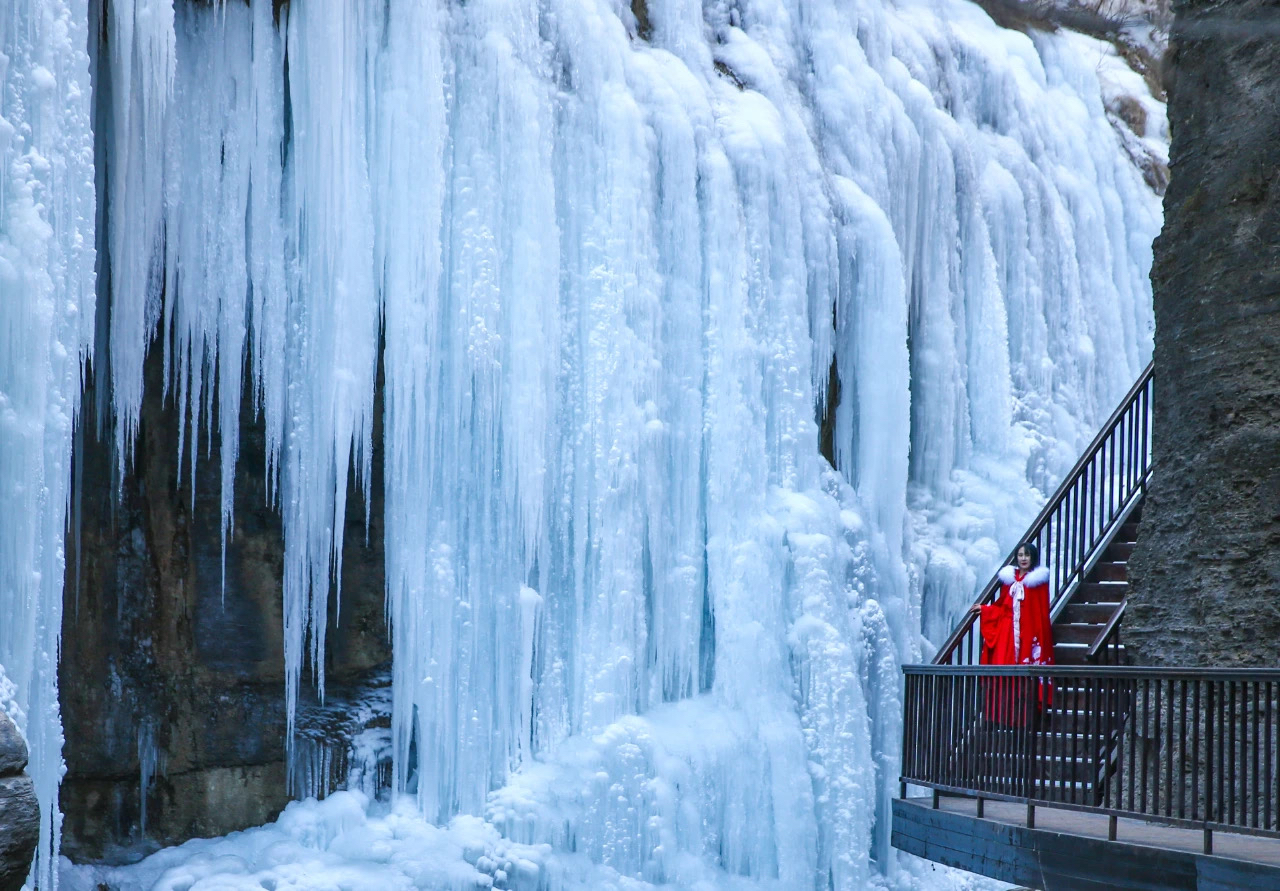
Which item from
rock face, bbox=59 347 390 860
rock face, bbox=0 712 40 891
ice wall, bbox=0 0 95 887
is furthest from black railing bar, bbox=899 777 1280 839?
rock face, bbox=59 347 390 860

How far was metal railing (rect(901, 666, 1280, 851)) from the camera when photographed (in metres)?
5.30

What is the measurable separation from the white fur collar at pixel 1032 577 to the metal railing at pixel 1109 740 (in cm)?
93

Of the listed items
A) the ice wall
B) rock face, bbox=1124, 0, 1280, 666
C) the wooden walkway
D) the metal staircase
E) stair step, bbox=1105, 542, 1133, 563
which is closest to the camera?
the wooden walkway

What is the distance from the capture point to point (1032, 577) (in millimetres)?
8039

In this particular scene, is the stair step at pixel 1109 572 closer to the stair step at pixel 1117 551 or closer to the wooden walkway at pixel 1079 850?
the stair step at pixel 1117 551

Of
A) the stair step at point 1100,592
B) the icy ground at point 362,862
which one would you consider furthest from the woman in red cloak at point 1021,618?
the icy ground at point 362,862

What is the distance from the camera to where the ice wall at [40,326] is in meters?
6.39

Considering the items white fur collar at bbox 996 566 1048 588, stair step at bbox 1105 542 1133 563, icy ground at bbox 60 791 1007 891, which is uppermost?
stair step at bbox 1105 542 1133 563

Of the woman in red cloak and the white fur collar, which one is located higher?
the white fur collar

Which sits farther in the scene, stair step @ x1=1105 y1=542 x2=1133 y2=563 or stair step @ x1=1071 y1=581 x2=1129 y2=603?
stair step @ x1=1105 y1=542 x2=1133 y2=563

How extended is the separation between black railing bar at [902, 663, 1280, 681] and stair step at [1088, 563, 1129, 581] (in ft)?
6.17

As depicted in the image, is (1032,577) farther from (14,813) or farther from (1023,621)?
(14,813)

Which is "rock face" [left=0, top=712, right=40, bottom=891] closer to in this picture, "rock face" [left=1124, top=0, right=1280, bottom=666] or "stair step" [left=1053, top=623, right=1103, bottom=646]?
"rock face" [left=1124, top=0, right=1280, bottom=666]

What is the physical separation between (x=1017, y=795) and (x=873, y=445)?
5933 millimetres
